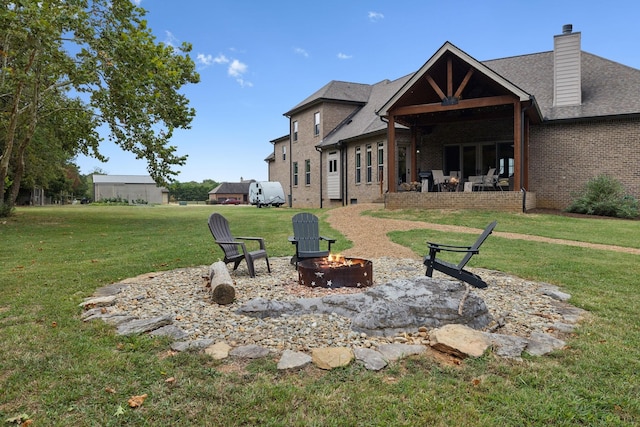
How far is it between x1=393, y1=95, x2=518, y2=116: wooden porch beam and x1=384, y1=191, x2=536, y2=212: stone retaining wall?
3.07 meters

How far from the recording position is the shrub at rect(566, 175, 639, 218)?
14.3m

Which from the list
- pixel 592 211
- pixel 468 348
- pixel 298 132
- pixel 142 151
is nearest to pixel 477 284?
pixel 468 348

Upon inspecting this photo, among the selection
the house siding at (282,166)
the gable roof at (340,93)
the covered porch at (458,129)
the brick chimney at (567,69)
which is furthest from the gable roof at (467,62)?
the house siding at (282,166)

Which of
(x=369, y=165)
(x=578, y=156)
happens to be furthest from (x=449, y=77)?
(x=369, y=165)

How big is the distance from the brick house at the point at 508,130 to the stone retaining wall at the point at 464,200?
0.12 feet

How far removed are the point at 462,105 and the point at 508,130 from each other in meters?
4.21

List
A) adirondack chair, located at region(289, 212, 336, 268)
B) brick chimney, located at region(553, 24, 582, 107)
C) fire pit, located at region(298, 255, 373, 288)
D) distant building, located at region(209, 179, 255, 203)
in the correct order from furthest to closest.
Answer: distant building, located at region(209, 179, 255, 203) < brick chimney, located at region(553, 24, 582, 107) < adirondack chair, located at region(289, 212, 336, 268) < fire pit, located at region(298, 255, 373, 288)

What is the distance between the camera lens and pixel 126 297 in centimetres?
514

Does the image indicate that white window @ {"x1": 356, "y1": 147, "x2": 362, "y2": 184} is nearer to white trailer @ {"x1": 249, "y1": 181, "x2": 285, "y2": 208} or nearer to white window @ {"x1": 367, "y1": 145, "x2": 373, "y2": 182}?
white window @ {"x1": 367, "y1": 145, "x2": 373, "y2": 182}

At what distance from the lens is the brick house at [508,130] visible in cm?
1471

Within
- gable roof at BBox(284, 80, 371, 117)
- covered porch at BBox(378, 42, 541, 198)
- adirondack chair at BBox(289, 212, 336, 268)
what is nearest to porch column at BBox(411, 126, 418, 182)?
covered porch at BBox(378, 42, 541, 198)

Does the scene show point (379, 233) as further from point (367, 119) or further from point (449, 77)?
point (367, 119)

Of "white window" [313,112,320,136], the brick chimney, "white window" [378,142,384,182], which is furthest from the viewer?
"white window" [313,112,320,136]

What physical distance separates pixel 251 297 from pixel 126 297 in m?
1.59
